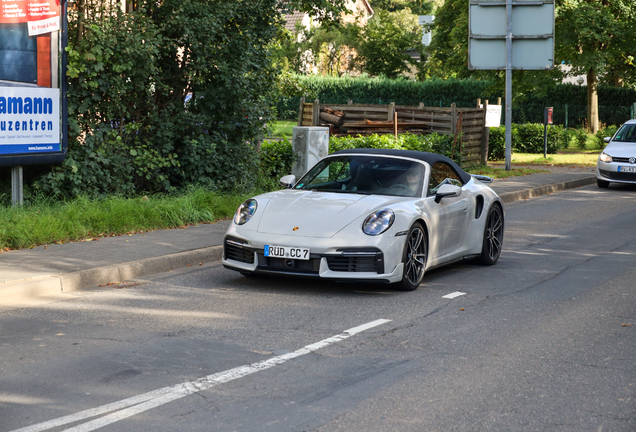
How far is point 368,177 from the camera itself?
8531mm

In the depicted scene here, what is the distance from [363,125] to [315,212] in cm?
1797

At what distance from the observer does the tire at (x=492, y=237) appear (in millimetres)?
9289

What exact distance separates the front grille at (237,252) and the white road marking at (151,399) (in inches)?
85.7

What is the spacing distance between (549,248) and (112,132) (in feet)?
21.7

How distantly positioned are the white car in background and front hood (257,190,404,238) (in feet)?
40.5

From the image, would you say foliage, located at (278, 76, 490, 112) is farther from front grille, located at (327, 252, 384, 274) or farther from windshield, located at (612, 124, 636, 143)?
front grille, located at (327, 252, 384, 274)

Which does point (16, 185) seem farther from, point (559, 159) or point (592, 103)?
point (592, 103)

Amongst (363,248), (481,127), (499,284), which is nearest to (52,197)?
(363,248)

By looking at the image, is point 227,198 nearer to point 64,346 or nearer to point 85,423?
point 64,346

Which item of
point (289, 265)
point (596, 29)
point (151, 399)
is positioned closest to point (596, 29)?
point (596, 29)

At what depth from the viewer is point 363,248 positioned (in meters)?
7.37

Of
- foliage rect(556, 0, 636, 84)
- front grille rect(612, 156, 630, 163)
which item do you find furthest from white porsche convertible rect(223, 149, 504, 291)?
foliage rect(556, 0, 636, 84)

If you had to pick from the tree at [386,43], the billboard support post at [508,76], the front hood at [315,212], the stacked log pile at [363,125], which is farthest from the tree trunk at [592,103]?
the front hood at [315,212]

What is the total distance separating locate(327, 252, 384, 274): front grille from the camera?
24.2 feet
